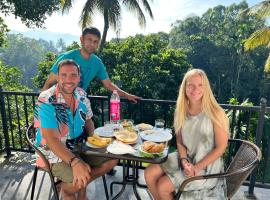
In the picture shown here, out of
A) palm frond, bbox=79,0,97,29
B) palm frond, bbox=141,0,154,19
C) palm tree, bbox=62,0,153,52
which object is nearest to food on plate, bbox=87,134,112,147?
palm tree, bbox=62,0,153,52

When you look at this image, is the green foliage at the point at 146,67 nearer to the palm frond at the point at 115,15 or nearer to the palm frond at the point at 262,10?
the palm frond at the point at 115,15

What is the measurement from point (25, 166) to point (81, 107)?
6.22ft

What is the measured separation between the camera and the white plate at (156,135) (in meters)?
2.47

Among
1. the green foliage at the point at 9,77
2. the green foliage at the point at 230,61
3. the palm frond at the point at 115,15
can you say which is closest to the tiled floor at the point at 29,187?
the green foliage at the point at 9,77

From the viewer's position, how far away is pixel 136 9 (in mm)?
16938

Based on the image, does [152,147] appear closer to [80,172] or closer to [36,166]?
[80,172]

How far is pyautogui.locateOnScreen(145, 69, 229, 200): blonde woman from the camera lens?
2.37 metres

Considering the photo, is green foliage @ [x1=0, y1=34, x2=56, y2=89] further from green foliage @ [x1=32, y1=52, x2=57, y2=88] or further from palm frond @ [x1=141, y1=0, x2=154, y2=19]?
palm frond @ [x1=141, y1=0, x2=154, y2=19]

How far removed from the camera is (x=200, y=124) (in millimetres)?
2455

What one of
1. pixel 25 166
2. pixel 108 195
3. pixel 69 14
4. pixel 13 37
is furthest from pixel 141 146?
pixel 13 37

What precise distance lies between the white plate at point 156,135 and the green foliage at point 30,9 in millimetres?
7915

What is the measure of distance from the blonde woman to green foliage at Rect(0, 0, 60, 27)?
318 inches

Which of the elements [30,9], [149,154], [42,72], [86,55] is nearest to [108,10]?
[42,72]

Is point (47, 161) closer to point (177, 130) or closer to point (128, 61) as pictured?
point (177, 130)
